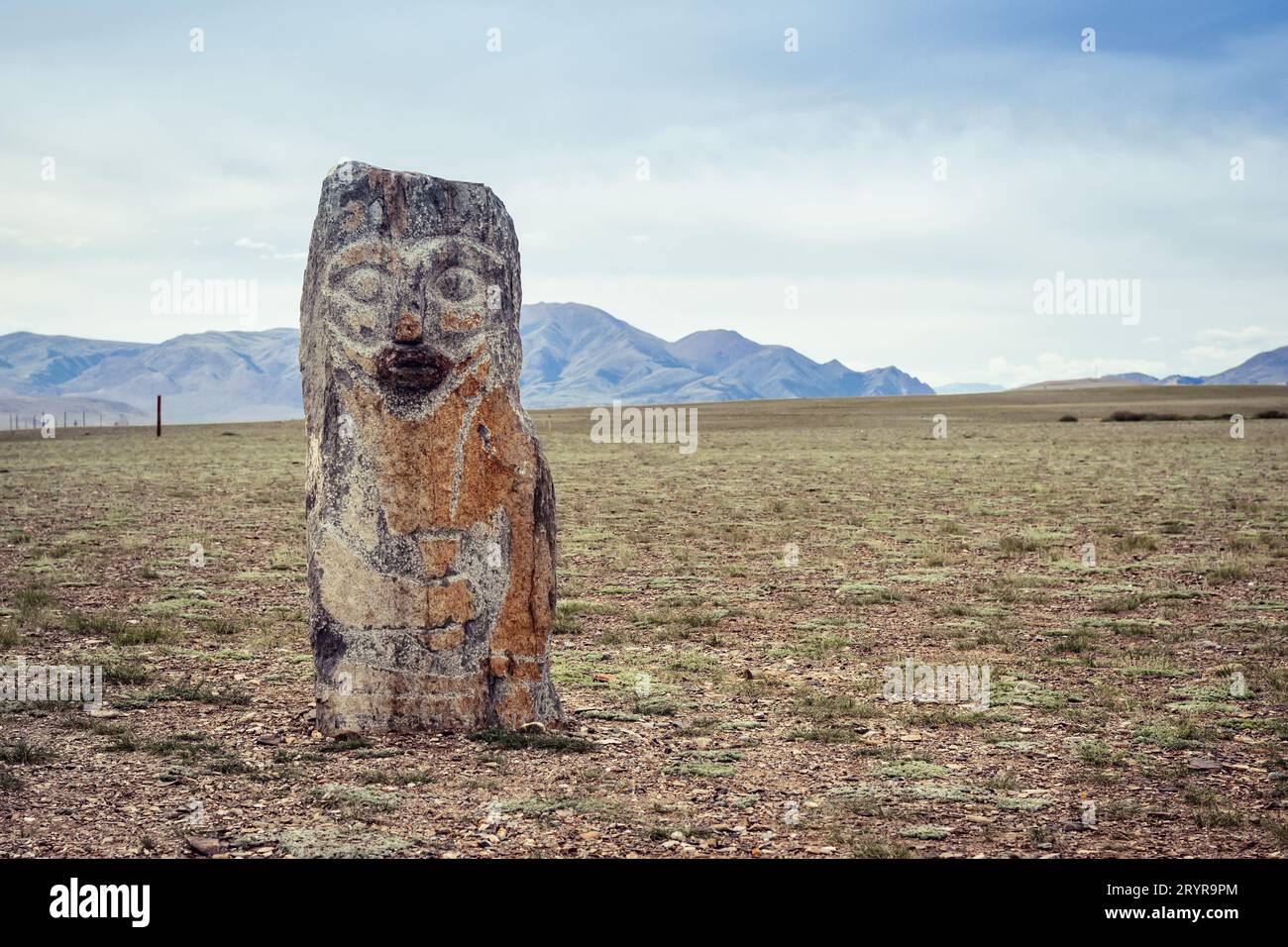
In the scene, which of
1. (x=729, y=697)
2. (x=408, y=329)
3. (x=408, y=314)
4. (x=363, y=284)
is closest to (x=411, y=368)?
(x=408, y=329)

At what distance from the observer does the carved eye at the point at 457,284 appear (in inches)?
376

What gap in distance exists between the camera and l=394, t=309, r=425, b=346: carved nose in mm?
9328

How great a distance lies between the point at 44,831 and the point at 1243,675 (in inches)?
413

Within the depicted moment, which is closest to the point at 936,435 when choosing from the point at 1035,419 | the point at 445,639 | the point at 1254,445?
the point at 1254,445

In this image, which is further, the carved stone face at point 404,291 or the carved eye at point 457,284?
the carved eye at point 457,284

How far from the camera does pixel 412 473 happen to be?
9.50m

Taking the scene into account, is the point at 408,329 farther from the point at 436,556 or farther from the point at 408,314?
the point at 436,556

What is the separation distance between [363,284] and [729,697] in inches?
200

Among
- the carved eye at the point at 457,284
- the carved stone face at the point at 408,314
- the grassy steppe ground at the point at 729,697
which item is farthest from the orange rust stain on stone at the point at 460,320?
the grassy steppe ground at the point at 729,697

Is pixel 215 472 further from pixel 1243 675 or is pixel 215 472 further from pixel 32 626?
pixel 1243 675

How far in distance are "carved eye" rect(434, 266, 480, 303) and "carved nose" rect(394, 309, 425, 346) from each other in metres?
0.34

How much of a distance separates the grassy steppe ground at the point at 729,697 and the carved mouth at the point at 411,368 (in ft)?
9.64

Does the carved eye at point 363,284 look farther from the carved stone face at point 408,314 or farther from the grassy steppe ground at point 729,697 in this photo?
the grassy steppe ground at point 729,697

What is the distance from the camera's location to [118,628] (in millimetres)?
13008
